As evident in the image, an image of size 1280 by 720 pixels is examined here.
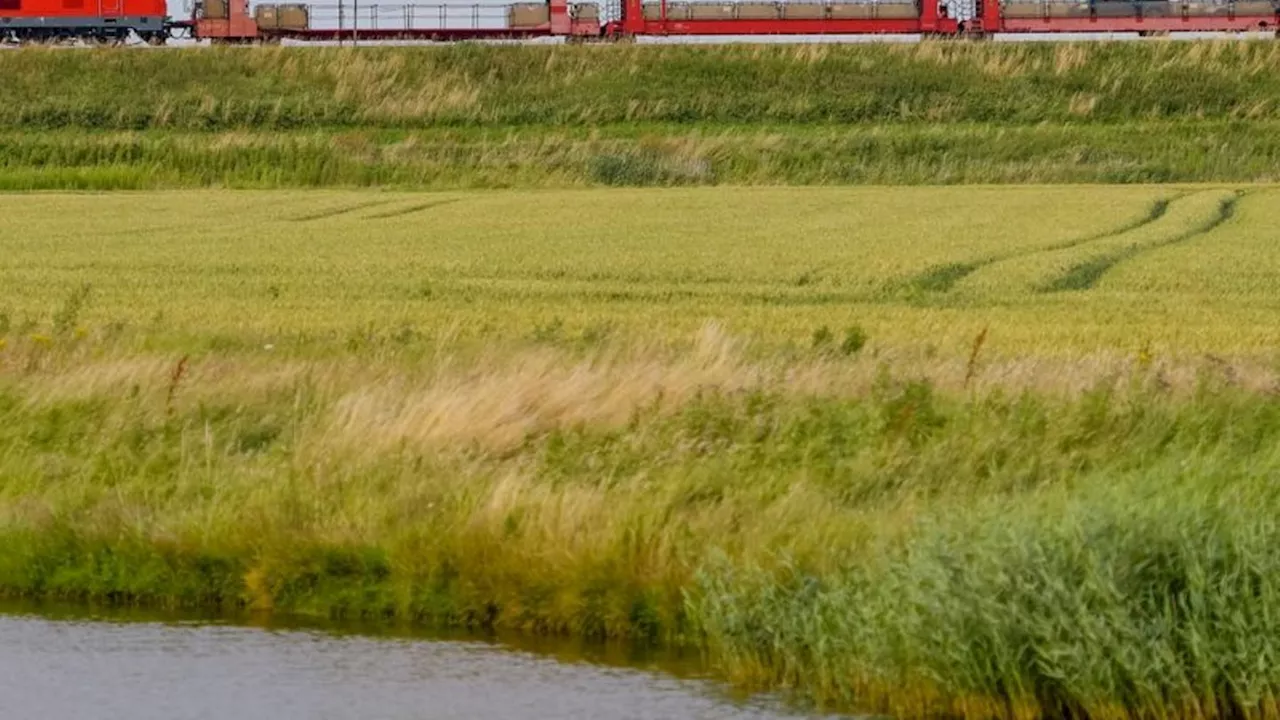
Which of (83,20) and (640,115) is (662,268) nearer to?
(640,115)

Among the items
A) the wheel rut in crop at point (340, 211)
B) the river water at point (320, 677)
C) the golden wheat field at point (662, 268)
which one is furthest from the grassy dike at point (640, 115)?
the river water at point (320, 677)

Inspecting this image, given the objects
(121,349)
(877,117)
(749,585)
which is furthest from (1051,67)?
(749,585)

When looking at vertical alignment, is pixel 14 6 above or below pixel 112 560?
above

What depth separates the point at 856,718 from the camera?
31.9 ft

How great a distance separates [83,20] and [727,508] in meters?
63.7

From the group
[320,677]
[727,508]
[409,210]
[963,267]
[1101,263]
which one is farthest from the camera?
[409,210]

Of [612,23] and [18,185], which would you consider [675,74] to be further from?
[18,185]

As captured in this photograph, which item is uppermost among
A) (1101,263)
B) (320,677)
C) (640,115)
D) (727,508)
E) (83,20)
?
(83,20)

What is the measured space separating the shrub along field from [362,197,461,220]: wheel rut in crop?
17901 millimetres

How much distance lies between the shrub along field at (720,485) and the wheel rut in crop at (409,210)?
1790 centimetres

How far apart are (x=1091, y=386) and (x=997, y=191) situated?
33.7 metres

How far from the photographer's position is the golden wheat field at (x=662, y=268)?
19.5 m

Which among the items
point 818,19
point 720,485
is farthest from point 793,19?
point 720,485

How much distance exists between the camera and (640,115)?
65.1 meters
